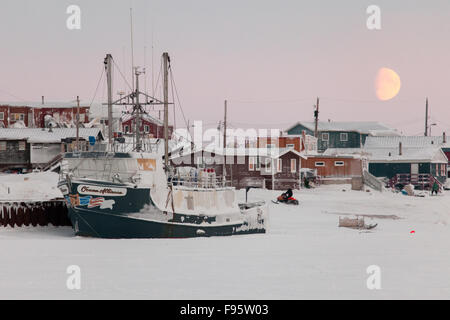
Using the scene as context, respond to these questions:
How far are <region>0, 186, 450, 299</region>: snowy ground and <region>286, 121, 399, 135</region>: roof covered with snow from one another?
5545 cm

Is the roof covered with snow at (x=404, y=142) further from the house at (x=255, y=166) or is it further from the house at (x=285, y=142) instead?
the house at (x=255, y=166)

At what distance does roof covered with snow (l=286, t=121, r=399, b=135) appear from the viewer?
262 ft

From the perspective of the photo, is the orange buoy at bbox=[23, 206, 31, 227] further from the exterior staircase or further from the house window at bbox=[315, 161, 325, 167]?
the exterior staircase

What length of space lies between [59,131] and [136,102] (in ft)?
98.6

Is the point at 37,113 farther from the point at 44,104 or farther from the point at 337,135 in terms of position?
the point at 337,135

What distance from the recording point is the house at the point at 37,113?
235 ft

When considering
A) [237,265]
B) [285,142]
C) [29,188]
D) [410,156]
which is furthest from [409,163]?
[237,265]

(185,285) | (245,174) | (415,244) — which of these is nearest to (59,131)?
(245,174)

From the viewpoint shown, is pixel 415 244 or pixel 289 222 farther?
pixel 289 222

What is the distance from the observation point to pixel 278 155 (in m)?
50.8

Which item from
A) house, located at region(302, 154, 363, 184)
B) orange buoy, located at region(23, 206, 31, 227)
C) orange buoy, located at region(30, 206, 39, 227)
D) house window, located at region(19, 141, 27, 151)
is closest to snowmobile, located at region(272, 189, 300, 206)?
orange buoy, located at region(30, 206, 39, 227)

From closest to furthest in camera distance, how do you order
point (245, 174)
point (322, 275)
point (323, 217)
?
point (322, 275) → point (323, 217) → point (245, 174)

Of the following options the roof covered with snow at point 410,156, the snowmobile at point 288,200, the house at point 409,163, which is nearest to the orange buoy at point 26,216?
the snowmobile at point 288,200
